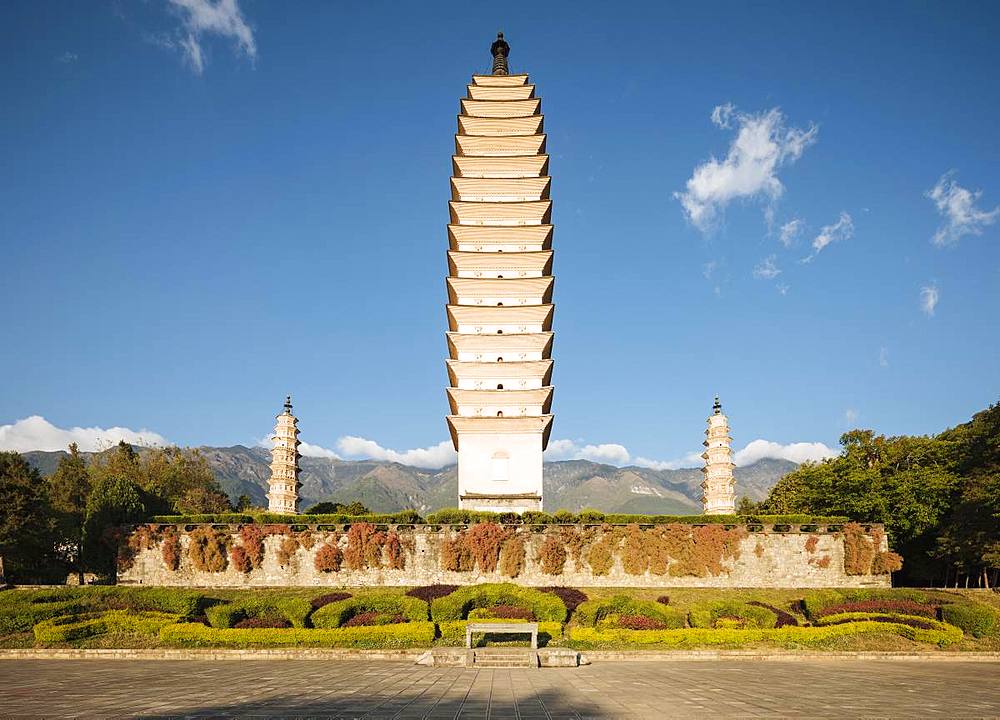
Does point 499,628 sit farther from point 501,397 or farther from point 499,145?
point 499,145

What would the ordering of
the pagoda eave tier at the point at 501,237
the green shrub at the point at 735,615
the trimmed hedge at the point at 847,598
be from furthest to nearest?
the pagoda eave tier at the point at 501,237 < the trimmed hedge at the point at 847,598 < the green shrub at the point at 735,615

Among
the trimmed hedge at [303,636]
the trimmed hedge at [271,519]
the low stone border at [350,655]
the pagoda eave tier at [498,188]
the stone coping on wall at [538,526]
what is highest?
the pagoda eave tier at [498,188]

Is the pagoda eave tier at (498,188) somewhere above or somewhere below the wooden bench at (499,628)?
above

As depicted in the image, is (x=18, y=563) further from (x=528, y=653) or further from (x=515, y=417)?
(x=528, y=653)

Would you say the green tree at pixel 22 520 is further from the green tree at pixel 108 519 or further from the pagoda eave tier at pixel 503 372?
the pagoda eave tier at pixel 503 372

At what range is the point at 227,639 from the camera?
17578 mm

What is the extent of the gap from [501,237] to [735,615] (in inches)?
1102

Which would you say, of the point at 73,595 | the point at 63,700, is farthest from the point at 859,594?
the point at 73,595

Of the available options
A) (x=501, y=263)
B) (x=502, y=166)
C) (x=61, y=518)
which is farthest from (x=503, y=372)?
(x=61, y=518)

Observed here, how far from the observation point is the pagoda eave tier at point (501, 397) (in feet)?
122

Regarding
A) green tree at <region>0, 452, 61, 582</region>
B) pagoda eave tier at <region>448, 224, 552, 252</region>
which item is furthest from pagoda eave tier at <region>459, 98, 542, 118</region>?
green tree at <region>0, 452, 61, 582</region>

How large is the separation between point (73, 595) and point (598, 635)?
709 inches

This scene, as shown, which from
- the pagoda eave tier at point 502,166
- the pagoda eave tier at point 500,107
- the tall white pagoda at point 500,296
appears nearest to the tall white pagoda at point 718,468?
the tall white pagoda at point 500,296

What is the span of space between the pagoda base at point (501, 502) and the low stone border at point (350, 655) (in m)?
18.5
